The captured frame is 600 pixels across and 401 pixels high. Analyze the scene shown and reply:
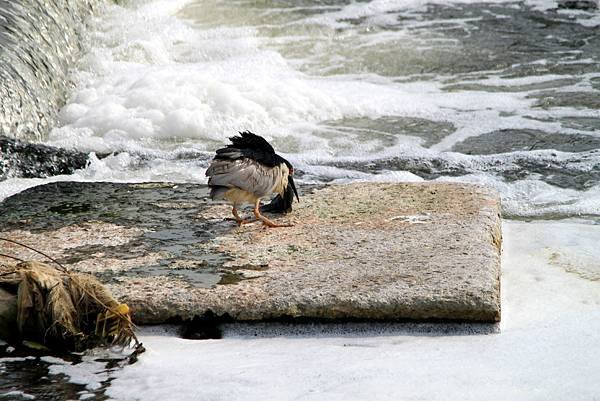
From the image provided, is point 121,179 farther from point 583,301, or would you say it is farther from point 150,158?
point 583,301

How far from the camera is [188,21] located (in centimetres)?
1103

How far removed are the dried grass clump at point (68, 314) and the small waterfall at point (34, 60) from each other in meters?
3.61

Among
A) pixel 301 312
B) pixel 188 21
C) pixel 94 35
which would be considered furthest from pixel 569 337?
pixel 188 21

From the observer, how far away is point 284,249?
14.2 feet

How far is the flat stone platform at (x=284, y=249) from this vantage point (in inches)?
144

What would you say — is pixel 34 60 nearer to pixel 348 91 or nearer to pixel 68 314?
pixel 348 91

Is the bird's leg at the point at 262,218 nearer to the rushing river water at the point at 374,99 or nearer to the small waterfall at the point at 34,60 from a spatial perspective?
the rushing river water at the point at 374,99

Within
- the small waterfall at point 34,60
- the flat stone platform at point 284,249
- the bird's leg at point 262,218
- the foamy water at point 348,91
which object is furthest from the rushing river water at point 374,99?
the bird's leg at point 262,218

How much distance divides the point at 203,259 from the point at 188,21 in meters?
7.27

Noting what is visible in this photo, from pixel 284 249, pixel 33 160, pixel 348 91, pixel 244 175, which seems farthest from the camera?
pixel 348 91

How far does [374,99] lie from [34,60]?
2991 millimetres

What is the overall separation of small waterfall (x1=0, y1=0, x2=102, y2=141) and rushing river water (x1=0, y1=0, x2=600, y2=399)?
18 cm

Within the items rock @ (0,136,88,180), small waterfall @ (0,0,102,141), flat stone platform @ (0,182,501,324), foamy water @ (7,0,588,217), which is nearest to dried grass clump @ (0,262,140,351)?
flat stone platform @ (0,182,501,324)

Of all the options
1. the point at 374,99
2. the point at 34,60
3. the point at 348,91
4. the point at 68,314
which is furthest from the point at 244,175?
the point at 348,91
